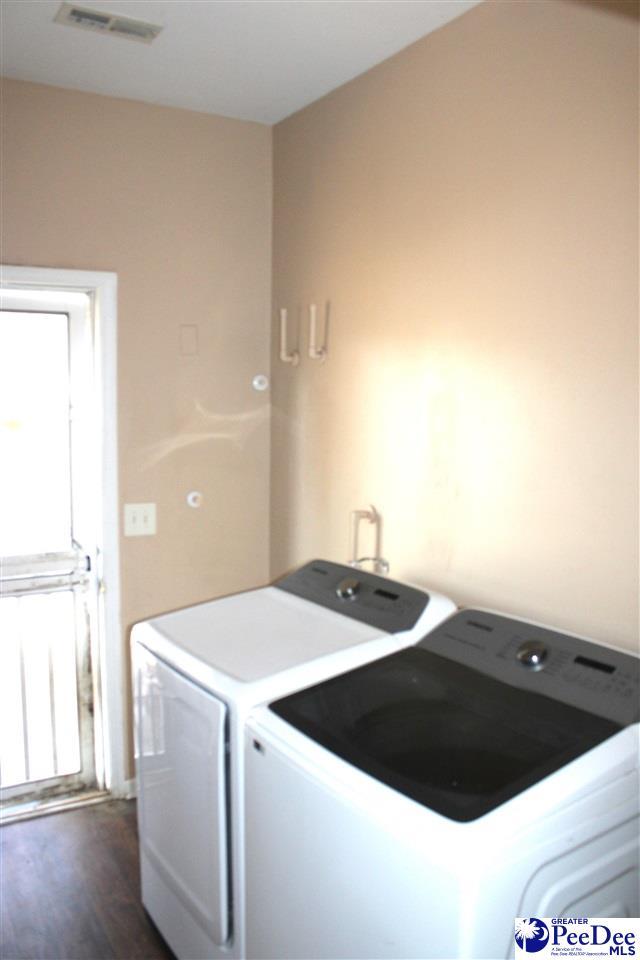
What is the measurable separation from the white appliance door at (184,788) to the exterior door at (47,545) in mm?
934

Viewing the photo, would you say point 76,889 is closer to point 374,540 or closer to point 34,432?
point 374,540

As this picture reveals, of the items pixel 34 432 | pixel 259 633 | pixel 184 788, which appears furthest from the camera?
pixel 34 432

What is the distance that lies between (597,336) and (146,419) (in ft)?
5.82

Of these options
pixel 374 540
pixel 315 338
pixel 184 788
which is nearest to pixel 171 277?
pixel 315 338

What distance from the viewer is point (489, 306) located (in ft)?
6.82

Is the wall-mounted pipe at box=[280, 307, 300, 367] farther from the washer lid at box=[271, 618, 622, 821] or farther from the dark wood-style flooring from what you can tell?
the dark wood-style flooring

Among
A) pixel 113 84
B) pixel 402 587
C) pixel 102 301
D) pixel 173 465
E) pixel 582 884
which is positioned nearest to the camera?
pixel 582 884

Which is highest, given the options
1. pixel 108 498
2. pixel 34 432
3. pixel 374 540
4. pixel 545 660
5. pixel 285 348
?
pixel 285 348

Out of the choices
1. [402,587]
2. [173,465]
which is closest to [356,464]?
[402,587]

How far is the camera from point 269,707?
1.74 metres

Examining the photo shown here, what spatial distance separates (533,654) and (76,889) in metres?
1.74

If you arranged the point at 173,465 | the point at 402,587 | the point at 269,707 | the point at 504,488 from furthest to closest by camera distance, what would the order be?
the point at 173,465 → the point at 402,587 → the point at 504,488 → the point at 269,707

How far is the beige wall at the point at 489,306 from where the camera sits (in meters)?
1.75

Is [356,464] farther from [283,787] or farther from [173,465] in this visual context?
[283,787]
